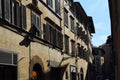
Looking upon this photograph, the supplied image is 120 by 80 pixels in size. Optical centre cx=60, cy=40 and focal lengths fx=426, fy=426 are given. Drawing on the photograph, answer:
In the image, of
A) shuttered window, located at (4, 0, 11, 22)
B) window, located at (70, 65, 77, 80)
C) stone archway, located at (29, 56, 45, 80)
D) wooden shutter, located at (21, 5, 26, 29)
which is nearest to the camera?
shuttered window, located at (4, 0, 11, 22)

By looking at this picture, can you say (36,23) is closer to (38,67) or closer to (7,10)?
(38,67)

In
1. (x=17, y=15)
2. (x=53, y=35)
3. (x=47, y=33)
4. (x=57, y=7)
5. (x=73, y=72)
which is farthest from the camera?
(x=73, y=72)

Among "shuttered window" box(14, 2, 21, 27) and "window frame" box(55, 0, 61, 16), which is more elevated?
"window frame" box(55, 0, 61, 16)

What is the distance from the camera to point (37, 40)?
83.2ft

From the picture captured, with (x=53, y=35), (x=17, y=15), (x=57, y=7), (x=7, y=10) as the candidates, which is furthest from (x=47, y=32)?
(x=7, y=10)

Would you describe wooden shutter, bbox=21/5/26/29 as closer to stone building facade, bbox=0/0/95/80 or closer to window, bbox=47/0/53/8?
stone building facade, bbox=0/0/95/80

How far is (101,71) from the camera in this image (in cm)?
9250

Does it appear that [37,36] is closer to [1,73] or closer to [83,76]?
[1,73]

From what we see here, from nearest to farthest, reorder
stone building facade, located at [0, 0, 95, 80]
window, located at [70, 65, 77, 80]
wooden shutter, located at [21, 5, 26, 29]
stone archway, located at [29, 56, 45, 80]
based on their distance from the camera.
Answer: stone building facade, located at [0, 0, 95, 80] → wooden shutter, located at [21, 5, 26, 29] → stone archway, located at [29, 56, 45, 80] → window, located at [70, 65, 77, 80]

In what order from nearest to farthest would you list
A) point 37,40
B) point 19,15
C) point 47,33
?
point 19,15
point 37,40
point 47,33

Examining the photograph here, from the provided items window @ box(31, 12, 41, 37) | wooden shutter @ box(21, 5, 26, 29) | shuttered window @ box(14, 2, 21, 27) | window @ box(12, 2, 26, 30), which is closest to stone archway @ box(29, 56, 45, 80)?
window @ box(31, 12, 41, 37)

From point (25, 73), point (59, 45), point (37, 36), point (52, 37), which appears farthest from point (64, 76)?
point (25, 73)

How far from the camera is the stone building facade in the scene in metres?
19.8

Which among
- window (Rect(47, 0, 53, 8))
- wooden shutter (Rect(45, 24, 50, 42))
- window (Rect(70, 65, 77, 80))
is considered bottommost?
window (Rect(70, 65, 77, 80))
